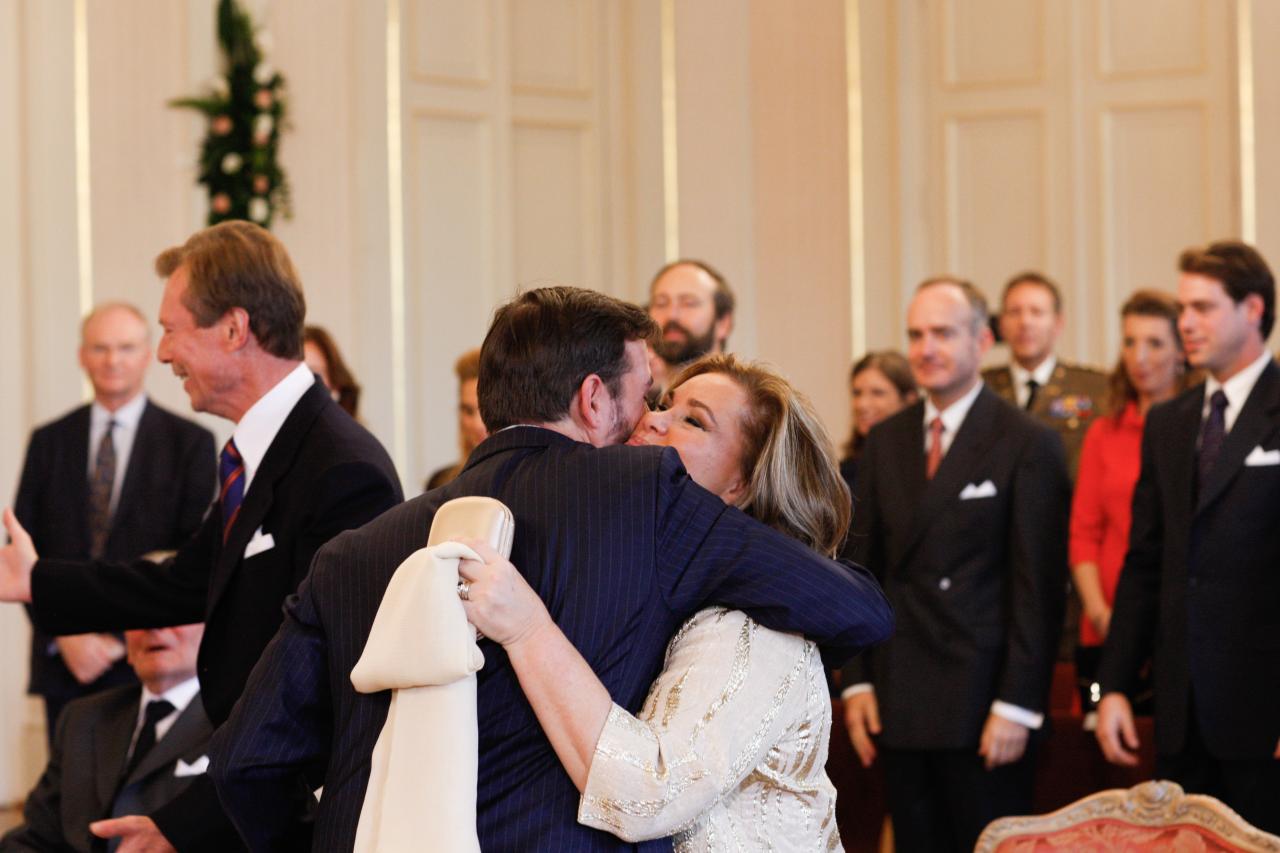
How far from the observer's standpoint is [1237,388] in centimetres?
418

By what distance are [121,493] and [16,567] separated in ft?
9.51

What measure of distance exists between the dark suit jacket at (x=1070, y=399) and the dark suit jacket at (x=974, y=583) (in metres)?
1.54

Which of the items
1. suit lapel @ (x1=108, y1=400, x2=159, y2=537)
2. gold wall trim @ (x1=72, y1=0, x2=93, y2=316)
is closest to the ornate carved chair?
suit lapel @ (x1=108, y1=400, x2=159, y2=537)

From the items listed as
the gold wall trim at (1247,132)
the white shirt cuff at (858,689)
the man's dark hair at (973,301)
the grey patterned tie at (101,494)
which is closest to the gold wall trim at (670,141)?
the gold wall trim at (1247,132)

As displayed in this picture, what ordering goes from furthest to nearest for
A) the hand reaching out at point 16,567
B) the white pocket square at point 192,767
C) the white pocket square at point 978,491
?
1. the white pocket square at point 978,491
2. the white pocket square at point 192,767
3. the hand reaching out at point 16,567

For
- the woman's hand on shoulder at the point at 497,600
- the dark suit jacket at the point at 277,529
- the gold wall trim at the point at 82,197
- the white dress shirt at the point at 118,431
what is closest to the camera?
the woman's hand on shoulder at the point at 497,600

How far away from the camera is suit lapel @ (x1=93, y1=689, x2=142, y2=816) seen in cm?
370

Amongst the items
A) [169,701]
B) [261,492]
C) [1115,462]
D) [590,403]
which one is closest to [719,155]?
[1115,462]

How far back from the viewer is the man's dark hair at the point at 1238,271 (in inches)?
166

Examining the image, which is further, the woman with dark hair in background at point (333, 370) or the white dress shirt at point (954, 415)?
the woman with dark hair in background at point (333, 370)

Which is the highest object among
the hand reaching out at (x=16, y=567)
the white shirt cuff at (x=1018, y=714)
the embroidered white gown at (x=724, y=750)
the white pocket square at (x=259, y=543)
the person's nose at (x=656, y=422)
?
the person's nose at (x=656, y=422)

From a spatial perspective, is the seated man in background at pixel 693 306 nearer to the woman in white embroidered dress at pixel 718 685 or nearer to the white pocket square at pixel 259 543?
the white pocket square at pixel 259 543

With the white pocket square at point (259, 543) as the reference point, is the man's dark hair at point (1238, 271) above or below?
above

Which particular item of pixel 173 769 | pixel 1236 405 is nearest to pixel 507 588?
pixel 173 769
